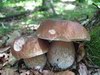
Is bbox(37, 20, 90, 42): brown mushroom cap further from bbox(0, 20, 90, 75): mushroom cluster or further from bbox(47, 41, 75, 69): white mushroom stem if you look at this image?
bbox(47, 41, 75, 69): white mushroom stem

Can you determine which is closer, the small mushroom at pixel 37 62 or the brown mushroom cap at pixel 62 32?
the brown mushroom cap at pixel 62 32

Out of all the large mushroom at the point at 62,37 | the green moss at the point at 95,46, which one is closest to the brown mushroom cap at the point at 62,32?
the large mushroom at the point at 62,37

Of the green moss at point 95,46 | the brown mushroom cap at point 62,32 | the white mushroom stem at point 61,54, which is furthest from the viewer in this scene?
the green moss at point 95,46

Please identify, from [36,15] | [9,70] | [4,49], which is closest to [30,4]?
[36,15]

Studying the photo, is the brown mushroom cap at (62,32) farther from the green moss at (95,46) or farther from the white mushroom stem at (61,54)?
the green moss at (95,46)

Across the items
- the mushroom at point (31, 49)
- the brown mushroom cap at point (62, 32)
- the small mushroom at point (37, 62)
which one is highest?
the brown mushroom cap at point (62, 32)

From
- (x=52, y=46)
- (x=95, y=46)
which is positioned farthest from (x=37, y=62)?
(x=95, y=46)

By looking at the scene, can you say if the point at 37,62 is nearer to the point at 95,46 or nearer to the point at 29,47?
the point at 29,47

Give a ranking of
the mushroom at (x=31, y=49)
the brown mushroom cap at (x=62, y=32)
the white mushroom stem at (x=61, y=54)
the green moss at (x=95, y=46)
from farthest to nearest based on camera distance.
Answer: the green moss at (x=95, y=46) → the white mushroom stem at (x=61, y=54) → the mushroom at (x=31, y=49) → the brown mushroom cap at (x=62, y=32)
